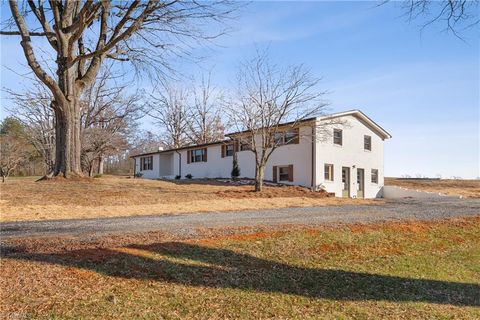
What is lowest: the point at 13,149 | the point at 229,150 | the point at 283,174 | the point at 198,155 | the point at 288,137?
the point at 283,174

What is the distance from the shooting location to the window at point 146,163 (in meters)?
41.2

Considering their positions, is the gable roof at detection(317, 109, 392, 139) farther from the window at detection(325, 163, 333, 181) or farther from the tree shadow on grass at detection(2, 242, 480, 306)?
the tree shadow on grass at detection(2, 242, 480, 306)

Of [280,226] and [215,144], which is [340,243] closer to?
[280,226]

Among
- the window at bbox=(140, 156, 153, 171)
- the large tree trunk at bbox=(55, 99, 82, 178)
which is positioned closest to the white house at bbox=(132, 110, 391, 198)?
the window at bbox=(140, 156, 153, 171)

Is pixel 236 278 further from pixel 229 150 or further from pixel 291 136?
pixel 229 150

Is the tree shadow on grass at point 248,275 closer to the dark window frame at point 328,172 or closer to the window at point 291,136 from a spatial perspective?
the window at point 291,136

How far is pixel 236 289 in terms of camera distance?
17.6 ft

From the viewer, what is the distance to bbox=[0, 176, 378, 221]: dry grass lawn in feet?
42.1

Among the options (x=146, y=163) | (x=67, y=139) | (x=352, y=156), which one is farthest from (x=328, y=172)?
(x=146, y=163)

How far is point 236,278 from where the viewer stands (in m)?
5.77

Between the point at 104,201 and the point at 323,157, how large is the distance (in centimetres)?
1481

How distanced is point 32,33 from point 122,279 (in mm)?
13220

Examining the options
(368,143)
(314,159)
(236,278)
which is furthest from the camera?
(368,143)

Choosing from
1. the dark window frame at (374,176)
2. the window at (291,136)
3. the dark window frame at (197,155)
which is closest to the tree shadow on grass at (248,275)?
the window at (291,136)
